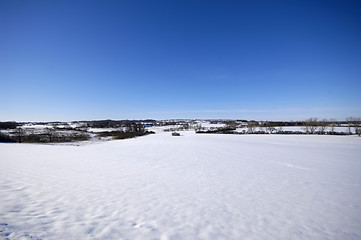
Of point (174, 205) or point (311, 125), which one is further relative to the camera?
point (311, 125)

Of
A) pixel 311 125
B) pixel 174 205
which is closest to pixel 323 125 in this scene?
pixel 311 125

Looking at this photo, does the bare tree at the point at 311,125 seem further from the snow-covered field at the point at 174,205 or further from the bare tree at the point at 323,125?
the snow-covered field at the point at 174,205

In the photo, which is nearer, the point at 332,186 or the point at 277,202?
the point at 277,202

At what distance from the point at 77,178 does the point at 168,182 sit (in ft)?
12.1

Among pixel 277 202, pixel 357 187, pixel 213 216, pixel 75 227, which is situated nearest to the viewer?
pixel 75 227

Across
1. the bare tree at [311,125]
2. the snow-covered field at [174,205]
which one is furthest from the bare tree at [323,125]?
the snow-covered field at [174,205]

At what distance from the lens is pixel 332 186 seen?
211 inches

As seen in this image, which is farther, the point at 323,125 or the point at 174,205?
the point at 323,125

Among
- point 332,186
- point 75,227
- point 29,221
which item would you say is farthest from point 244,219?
point 332,186

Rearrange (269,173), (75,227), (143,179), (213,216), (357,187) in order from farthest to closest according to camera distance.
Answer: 1. (269,173)
2. (143,179)
3. (357,187)
4. (213,216)
5. (75,227)

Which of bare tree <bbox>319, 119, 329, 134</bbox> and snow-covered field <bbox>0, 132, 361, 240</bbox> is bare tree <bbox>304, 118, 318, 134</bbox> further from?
snow-covered field <bbox>0, 132, 361, 240</bbox>

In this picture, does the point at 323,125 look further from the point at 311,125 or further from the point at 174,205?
the point at 174,205

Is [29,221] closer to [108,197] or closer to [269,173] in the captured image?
[108,197]

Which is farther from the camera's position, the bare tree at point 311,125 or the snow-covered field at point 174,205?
the bare tree at point 311,125
